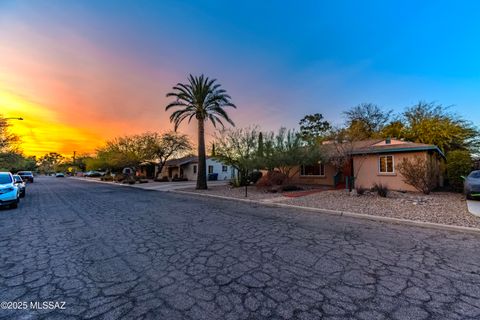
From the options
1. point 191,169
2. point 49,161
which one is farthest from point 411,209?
point 49,161

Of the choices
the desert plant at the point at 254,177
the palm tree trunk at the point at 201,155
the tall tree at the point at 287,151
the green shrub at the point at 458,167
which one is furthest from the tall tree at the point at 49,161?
the green shrub at the point at 458,167

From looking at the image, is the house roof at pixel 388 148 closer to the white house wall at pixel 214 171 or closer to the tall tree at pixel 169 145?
the white house wall at pixel 214 171

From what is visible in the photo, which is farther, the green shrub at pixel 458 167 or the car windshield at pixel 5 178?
the green shrub at pixel 458 167

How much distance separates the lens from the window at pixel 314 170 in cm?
2000

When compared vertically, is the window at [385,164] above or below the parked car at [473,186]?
above

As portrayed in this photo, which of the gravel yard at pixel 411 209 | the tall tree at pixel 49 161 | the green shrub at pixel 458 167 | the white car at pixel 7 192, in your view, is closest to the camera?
the gravel yard at pixel 411 209

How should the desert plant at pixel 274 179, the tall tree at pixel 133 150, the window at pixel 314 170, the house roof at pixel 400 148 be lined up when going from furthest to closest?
the tall tree at pixel 133 150 → the window at pixel 314 170 → the desert plant at pixel 274 179 → the house roof at pixel 400 148

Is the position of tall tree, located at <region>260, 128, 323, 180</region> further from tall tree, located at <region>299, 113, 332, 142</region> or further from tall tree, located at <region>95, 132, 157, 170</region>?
tall tree, located at <region>299, 113, 332, 142</region>

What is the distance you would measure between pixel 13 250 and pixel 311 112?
47.6m

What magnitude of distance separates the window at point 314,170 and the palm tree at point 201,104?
8646mm

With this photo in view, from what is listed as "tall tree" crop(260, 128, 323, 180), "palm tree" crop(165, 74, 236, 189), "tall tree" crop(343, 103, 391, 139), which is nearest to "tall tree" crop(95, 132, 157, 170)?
"palm tree" crop(165, 74, 236, 189)

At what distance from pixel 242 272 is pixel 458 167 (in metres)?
16.3

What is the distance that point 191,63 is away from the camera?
16.2 meters

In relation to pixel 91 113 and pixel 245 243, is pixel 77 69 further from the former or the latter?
pixel 245 243
